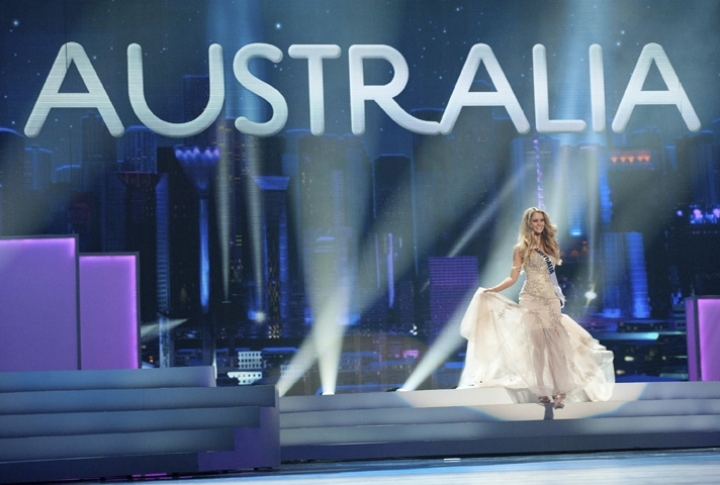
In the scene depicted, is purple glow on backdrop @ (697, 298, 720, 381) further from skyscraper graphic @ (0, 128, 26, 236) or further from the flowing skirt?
skyscraper graphic @ (0, 128, 26, 236)

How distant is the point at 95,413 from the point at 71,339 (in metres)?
1.04

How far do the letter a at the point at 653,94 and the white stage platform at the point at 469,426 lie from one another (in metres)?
3.38

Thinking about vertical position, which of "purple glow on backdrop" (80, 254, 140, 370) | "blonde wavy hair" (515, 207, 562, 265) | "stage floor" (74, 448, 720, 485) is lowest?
"stage floor" (74, 448, 720, 485)

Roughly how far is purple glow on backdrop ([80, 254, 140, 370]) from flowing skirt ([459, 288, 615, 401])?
98.9 inches

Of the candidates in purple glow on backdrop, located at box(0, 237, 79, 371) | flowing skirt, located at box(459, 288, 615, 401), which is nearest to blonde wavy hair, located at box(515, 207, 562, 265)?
flowing skirt, located at box(459, 288, 615, 401)

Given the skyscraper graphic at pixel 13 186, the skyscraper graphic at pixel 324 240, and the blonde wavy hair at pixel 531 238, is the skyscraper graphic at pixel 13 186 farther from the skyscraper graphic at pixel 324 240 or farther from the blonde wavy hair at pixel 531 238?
the blonde wavy hair at pixel 531 238

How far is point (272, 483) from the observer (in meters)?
4.81

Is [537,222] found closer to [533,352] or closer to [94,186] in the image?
[533,352]

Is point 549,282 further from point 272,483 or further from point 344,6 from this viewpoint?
point 344,6

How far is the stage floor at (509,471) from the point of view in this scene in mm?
4469

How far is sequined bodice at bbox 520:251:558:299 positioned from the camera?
6.30 metres

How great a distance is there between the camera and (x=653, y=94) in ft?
29.4

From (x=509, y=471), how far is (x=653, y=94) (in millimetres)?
5077

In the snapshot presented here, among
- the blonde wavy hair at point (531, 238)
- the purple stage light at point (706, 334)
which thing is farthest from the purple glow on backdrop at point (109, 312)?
the purple stage light at point (706, 334)
